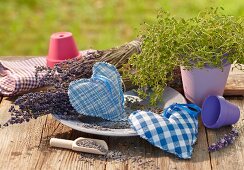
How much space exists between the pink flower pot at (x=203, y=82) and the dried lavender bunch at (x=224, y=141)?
0.58 ft

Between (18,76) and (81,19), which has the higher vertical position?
(18,76)

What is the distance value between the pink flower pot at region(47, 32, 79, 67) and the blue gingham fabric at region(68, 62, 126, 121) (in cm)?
39

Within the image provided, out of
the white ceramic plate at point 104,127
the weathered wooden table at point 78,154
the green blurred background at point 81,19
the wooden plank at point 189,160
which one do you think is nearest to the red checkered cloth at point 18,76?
the weathered wooden table at point 78,154

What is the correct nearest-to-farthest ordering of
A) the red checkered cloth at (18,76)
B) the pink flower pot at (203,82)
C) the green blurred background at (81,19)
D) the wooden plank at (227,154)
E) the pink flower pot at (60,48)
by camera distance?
the wooden plank at (227,154) → the pink flower pot at (203,82) → the red checkered cloth at (18,76) → the pink flower pot at (60,48) → the green blurred background at (81,19)

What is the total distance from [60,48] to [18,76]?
19 centimetres

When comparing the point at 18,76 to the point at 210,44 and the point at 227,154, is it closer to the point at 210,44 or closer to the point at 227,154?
the point at 210,44

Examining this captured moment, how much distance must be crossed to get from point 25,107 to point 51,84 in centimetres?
22

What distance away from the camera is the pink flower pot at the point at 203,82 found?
213 centimetres

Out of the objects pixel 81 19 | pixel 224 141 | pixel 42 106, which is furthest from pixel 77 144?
pixel 81 19

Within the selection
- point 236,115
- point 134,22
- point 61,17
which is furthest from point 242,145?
point 61,17

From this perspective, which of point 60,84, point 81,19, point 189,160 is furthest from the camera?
point 81,19

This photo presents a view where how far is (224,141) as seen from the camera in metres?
1.99

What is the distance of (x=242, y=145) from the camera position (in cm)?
200

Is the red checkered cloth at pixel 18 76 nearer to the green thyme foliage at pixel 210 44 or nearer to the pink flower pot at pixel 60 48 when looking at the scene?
the pink flower pot at pixel 60 48
